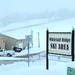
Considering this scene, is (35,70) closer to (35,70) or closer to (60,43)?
(35,70)

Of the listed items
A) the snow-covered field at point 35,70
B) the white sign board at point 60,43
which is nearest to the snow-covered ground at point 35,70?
the snow-covered field at point 35,70

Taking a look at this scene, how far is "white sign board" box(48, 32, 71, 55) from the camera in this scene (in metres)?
5.11

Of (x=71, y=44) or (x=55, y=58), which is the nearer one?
(x=71, y=44)

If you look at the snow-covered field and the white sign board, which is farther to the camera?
the white sign board

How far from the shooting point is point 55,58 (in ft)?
17.7

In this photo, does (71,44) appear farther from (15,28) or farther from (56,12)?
(56,12)

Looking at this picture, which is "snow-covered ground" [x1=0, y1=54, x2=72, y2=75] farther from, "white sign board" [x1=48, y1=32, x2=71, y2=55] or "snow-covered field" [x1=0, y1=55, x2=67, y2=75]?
"white sign board" [x1=48, y1=32, x2=71, y2=55]

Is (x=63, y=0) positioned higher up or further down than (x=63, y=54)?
higher up

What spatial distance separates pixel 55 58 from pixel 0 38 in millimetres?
13730

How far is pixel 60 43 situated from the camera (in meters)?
5.23

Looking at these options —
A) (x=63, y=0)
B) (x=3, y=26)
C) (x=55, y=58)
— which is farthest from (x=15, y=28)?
(x=55, y=58)

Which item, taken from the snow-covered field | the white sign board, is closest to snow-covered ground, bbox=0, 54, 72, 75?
the snow-covered field

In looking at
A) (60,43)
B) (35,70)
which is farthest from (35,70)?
(60,43)

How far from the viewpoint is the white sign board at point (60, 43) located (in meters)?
5.11
